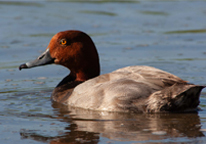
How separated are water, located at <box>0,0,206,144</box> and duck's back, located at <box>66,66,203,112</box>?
0.15 metres

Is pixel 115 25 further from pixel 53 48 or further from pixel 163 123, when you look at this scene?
pixel 163 123

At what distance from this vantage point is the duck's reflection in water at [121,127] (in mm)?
5198

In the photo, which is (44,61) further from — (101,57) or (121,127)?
(101,57)

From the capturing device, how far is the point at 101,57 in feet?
34.3

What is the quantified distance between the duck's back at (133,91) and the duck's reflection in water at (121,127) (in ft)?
0.41

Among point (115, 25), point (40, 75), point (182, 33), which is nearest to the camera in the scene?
point (40, 75)

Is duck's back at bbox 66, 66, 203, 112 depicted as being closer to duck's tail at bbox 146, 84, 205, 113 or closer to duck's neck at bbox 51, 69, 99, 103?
duck's tail at bbox 146, 84, 205, 113

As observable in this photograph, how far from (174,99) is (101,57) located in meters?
4.59

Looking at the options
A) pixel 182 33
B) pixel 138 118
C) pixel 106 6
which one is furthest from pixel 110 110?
pixel 106 6

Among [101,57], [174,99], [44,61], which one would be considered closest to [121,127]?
[174,99]

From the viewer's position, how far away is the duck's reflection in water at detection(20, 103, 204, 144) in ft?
17.1

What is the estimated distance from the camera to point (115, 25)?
1388cm

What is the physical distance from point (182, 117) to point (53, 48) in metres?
2.69

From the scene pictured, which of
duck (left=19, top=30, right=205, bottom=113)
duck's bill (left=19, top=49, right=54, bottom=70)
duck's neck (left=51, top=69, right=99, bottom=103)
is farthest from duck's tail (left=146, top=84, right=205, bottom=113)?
duck's bill (left=19, top=49, right=54, bottom=70)
